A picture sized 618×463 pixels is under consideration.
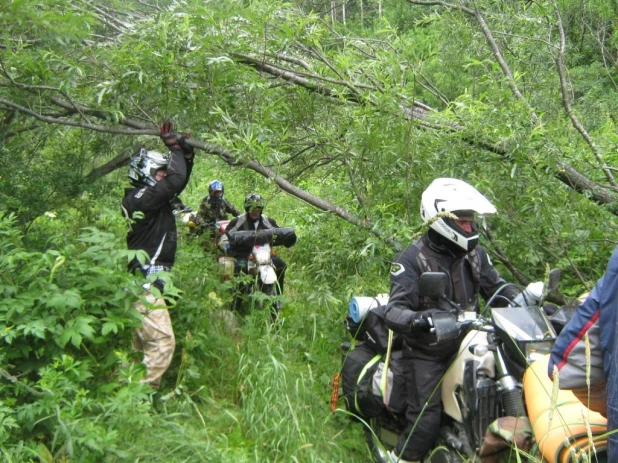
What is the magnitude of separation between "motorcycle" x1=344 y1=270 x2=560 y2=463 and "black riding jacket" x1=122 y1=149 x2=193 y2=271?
7.53 ft

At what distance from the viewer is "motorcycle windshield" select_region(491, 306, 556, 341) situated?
335 centimetres

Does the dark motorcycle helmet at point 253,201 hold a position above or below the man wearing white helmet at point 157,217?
below

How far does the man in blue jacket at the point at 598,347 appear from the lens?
90.5 inches

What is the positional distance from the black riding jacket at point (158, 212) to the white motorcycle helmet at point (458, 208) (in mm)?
2058

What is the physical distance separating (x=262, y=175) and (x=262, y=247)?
2068mm

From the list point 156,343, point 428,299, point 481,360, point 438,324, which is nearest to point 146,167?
point 156,343

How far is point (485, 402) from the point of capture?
3471 mm

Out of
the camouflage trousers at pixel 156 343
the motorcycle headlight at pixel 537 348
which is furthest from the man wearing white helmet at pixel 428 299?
the camouflage trousers at pixel 156 343

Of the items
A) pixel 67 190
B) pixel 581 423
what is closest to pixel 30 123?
pixel 67 190

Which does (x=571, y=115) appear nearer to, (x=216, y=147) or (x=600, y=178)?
(x=600, y=178)

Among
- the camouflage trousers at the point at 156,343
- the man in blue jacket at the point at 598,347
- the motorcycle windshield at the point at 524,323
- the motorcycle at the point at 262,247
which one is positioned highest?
the man in blue jacket at the point at 598,347

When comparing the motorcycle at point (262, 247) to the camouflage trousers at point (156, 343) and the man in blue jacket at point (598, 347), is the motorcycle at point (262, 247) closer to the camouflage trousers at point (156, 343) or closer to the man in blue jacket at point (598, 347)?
the camouflage trousers at point (156, 343)

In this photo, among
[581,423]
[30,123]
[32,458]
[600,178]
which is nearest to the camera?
[581,423]

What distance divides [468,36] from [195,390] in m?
4.11
